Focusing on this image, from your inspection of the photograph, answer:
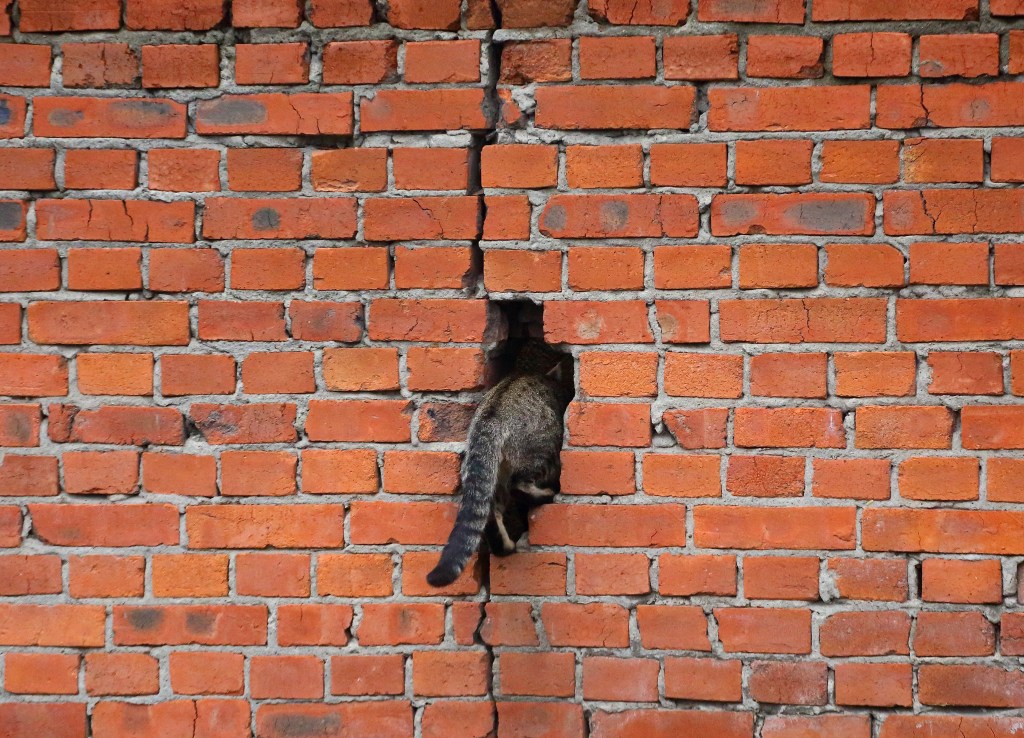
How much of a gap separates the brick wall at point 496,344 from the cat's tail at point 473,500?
0.11 metres

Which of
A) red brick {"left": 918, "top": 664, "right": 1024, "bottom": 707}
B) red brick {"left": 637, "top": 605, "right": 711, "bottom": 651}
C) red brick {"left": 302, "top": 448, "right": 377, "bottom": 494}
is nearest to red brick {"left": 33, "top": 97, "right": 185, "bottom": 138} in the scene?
red brick {"left": 302, "top": 448, "right": 377, "bottom": 494}

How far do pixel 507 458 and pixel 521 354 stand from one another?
41 cm

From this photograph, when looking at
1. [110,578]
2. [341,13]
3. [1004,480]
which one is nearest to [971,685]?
[1004,480]

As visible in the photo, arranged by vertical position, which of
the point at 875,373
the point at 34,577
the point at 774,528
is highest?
the point at 875,373

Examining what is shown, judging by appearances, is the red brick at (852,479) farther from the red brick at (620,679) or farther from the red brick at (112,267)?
the red brick at (112,267)

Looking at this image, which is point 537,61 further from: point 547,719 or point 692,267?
point 547,719

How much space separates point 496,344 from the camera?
2123 mm

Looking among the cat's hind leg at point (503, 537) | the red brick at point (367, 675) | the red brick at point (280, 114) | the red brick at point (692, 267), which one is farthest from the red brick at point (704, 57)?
the red brick at point (367, 675)

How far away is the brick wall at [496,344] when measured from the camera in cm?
197

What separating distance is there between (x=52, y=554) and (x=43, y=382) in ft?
1.42

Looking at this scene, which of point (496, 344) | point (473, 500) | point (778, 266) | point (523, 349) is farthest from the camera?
point (523, 349)

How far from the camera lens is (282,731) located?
205cm

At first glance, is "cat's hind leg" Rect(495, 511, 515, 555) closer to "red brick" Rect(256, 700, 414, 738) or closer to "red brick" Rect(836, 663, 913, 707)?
"red brick" Rect(256, 700, 414, 738)

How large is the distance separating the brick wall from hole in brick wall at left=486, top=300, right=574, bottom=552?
58mm
